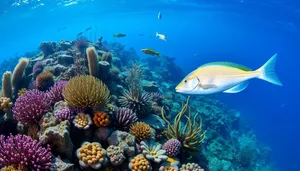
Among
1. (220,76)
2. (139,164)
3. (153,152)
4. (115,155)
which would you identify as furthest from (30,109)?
(220,76)

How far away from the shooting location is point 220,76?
3.33m

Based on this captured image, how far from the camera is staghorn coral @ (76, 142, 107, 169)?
13.3ft

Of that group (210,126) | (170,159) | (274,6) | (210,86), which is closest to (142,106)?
(170,159)

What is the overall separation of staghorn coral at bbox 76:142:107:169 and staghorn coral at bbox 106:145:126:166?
15 cm

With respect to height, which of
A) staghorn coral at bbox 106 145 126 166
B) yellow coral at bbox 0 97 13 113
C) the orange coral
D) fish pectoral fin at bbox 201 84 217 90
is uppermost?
fish pectoral fin at bbox 201 84 217 90

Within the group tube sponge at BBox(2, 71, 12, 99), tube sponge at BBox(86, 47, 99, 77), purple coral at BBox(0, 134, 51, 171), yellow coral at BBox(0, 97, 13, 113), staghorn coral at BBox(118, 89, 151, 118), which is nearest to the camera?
purple coral at BBox(0, 134, 51, 171)

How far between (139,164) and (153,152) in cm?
59

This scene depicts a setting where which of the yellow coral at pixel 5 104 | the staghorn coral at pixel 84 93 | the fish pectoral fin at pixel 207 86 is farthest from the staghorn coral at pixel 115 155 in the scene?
the yellow coral at pixel 5 104

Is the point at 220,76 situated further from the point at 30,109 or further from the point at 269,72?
the point at 30,109

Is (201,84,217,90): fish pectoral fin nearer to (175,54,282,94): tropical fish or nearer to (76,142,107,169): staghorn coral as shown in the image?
(175,54,282,94): tropical fish

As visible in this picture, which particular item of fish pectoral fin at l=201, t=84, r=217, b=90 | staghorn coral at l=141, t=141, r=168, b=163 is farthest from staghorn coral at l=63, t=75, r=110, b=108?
fish pectoral fin at l=201, t=84, r=217, b=90

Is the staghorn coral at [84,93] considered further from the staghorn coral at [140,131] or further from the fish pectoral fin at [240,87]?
the fish pectoral fin at [240,87]

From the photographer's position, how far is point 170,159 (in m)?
5.07

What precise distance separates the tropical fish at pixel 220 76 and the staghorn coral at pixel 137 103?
123 inches
